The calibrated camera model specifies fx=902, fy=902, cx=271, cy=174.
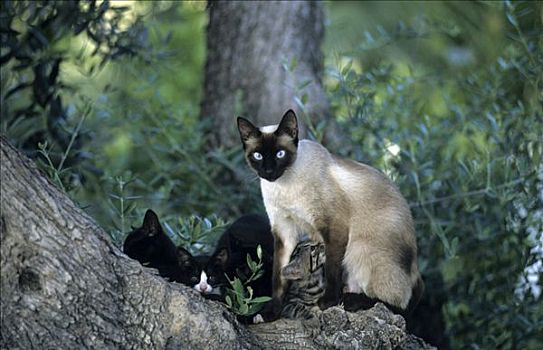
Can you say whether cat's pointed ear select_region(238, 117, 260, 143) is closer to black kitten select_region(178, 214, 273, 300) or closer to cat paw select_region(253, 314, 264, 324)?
black kitten select_region(178, 214, 273, 300)

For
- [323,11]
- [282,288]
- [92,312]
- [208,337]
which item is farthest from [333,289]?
[323,11]

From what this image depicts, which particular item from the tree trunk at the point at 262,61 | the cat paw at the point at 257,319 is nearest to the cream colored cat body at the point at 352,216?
the cat paw at the point at 257,319

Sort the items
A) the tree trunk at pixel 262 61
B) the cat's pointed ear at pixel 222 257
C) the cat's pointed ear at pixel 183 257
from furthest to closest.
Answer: the tree trunk at pixel 262 61 → the cat's pointed ear at pixel 222 257 → the cat's pointed ear at pixel 183 257

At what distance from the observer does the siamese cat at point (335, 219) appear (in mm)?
5168

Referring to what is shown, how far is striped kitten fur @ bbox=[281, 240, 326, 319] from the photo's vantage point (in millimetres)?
4964

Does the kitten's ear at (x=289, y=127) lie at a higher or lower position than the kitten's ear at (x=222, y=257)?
higher

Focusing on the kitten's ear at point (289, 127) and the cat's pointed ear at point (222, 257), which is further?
the kitten's ear at point (289, 127)

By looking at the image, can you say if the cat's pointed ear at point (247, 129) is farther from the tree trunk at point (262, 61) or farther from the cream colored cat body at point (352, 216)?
the tree trunk at point (262, 61)

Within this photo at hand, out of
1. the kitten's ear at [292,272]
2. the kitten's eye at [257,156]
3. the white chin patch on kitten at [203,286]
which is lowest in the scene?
the kitten's ear at [292,272]

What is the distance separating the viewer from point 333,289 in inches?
200

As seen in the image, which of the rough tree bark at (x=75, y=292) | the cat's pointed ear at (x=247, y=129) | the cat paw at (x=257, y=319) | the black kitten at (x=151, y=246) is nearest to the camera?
the rough tree bark at (x=75, y=292)

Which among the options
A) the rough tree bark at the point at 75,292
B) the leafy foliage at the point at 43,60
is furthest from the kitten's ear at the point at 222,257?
the leafy foliage at the point at 43,60

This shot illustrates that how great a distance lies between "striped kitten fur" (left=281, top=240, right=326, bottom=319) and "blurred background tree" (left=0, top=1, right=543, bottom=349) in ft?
2.29

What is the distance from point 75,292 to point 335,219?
190cm
